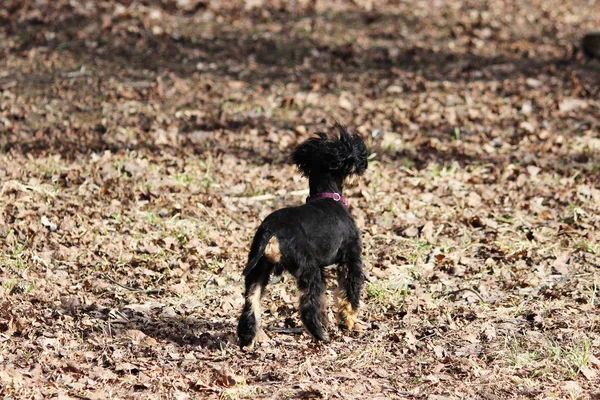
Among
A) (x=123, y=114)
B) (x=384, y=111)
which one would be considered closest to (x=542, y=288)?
(x=384, y=111)

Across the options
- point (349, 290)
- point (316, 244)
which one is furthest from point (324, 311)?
point (316, 244)

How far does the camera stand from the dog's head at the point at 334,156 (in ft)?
22.2

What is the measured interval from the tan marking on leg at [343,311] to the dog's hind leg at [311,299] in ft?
1.60

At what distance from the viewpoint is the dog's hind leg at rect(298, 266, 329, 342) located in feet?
20.2

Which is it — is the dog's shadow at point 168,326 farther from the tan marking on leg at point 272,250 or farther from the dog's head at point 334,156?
the dog's head at point 334,156

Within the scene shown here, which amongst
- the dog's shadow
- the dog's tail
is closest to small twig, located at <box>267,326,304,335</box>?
the dog's shadow

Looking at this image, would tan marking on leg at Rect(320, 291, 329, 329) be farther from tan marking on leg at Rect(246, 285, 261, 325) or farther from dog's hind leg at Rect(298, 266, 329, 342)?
tan marking on leg at Rect(246, 285, 261, 325)

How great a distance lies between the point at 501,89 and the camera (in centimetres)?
1413

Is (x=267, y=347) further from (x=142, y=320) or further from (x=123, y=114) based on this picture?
(x=123, y=114)

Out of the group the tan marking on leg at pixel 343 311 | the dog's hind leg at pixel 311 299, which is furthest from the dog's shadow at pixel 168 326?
the tan marking on leg at pixel 343 311

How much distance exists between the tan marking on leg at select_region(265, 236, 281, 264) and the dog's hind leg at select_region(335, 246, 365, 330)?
1.00 m

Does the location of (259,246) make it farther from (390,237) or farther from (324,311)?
(390,237)

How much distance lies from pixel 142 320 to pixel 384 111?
23.9 feet

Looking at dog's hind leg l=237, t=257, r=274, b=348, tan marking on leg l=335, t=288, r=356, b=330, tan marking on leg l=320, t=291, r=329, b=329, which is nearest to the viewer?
dog's hind leg l=237, t=257, r=274, b=348
